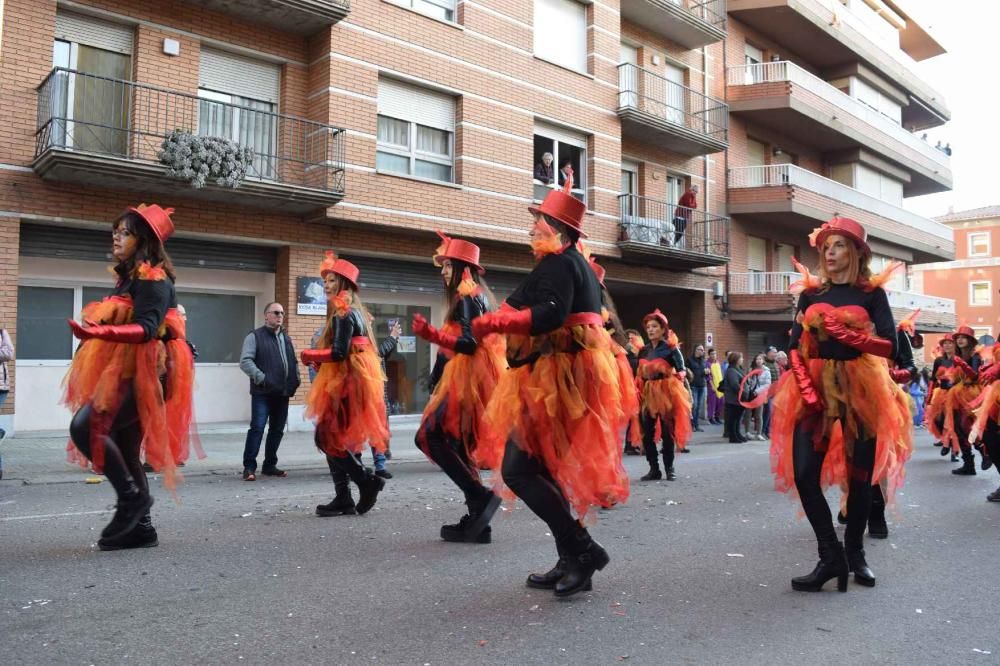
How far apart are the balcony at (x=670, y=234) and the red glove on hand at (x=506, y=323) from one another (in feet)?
51.5

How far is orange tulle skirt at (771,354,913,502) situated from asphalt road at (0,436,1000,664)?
694mm

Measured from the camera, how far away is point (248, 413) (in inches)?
597

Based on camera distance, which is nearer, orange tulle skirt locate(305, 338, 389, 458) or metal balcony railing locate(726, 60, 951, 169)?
orange tulle skirt locate(305, 338, 389, 458)

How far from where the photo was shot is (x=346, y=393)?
650 cm

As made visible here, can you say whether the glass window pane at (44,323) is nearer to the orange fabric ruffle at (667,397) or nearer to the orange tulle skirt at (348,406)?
the orange tulle skirt at (348,406)

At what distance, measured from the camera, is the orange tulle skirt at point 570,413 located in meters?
4.29

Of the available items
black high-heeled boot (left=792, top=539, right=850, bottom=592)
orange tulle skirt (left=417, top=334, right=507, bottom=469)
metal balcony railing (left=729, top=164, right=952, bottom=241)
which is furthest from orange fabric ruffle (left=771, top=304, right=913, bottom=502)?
metal balcony railing (left=729, top=164, right=952, bottom=241)

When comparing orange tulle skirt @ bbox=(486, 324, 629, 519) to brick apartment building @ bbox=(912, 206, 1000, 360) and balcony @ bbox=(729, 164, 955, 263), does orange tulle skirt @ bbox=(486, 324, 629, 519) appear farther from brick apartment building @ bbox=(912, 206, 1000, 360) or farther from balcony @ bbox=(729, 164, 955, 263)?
brick apartment building @ bbox=(912, 206, 1000, 360)

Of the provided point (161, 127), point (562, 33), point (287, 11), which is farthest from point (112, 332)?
point (562, 33)

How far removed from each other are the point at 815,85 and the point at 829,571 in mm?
24182

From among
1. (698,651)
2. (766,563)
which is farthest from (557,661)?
(766,563)

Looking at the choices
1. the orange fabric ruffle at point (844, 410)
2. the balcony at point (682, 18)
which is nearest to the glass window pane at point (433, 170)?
the balcony at point (682, 18)

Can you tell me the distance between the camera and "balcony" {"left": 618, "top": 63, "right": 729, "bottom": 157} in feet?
66.5

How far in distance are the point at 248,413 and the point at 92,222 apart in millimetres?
4406
